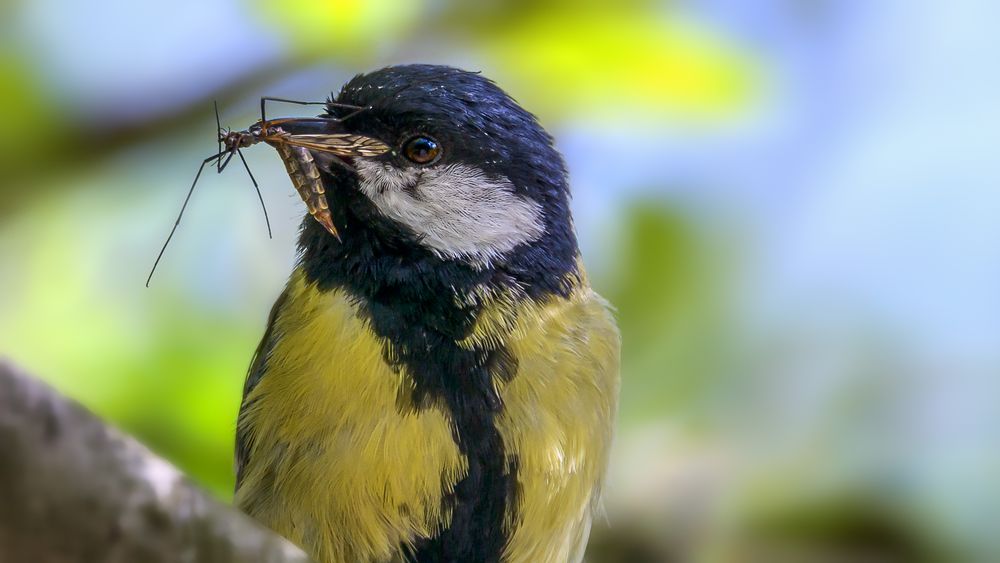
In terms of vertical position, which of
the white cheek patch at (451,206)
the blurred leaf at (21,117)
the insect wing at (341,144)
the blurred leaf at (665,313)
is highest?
the insect wing at (341,144)

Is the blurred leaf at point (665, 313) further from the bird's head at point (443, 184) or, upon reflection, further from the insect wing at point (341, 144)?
the insect wing at point (341, 144)

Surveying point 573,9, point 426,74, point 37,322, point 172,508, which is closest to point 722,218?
point 573,9

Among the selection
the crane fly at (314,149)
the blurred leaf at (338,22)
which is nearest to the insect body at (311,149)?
the crane fly at (314,149)

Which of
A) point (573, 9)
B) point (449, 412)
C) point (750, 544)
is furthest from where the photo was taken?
point (750, 544)

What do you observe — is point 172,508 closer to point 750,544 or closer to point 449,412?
point 449,412

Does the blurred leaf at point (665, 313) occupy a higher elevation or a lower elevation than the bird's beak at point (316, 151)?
lower

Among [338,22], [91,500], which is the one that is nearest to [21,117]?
[338,22]

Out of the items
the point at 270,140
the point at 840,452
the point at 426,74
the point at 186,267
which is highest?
the point at 426,74
